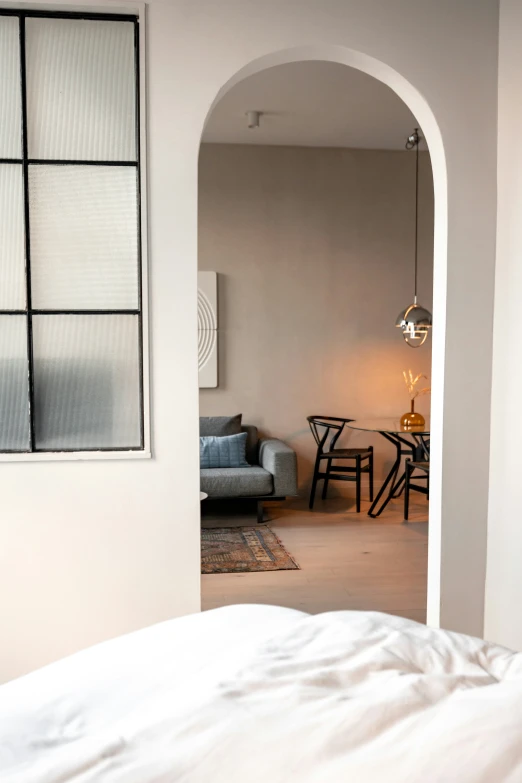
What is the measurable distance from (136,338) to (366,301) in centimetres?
395

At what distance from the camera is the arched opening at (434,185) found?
8.77 ft

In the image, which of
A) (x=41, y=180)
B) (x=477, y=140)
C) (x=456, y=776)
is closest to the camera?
(x=456, y=776)

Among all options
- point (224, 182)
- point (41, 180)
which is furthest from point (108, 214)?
point (224, 182)

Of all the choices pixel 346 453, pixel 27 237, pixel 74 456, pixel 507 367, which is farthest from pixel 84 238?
pixel 346 453

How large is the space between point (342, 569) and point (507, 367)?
2064 mm

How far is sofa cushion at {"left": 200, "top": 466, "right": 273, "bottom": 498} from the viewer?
5.43m

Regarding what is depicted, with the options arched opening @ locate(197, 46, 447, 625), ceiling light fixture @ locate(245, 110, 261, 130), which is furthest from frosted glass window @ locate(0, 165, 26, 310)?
ceiling light fixture @ locate(245, 110, 261, 130)

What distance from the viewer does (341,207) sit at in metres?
6.20

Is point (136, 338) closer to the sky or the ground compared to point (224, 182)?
closer to the ground

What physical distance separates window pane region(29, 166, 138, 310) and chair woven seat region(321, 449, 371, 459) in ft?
11.5

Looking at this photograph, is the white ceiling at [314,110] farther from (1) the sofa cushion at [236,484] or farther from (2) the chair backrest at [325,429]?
(1) the sofa cushion at [236,484]

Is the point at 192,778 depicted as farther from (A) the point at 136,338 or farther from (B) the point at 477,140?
(B) the point at 477,140

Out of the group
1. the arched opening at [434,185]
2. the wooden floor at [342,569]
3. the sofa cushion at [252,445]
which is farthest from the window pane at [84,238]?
the sofa cushion at [252,445]

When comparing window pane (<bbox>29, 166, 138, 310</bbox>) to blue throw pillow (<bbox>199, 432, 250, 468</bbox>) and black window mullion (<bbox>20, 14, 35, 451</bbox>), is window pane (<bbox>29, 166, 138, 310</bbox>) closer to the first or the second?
black window mullion (<bbox>20, 14, 35, 451</bbox>)
